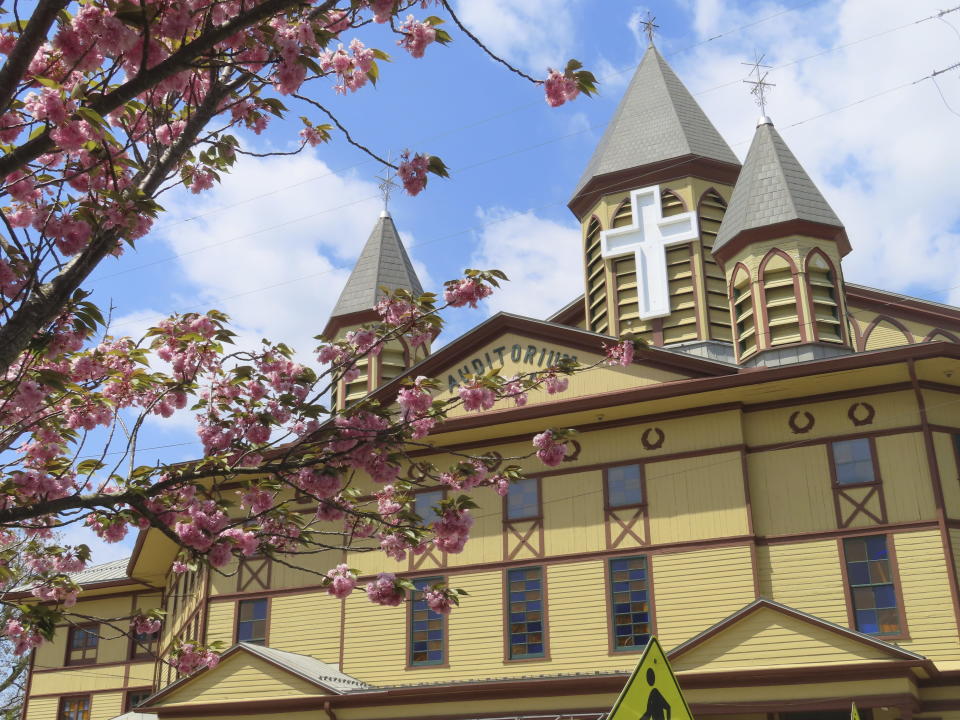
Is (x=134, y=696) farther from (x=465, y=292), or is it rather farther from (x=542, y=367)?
(x=465, y=292)

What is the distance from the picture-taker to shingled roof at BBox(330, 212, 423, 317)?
104 feet

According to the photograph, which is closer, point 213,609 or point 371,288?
point 213,609

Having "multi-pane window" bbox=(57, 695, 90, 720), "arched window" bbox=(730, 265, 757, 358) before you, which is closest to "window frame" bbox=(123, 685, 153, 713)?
"multi-pane window" bbox=(57, 695, 90, 720)

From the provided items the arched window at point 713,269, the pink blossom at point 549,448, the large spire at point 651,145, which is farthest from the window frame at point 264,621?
the pink blossom at point 549,448

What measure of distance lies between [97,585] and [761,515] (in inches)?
949

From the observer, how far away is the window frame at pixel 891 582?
62.4ft

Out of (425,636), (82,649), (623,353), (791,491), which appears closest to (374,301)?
(425,636)

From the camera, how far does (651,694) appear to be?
6.24 meters

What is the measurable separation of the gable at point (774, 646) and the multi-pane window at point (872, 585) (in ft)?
5.98

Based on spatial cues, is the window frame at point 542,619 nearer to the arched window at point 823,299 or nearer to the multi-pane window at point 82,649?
the arched window at point 823,299

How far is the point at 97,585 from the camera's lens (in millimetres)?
35812

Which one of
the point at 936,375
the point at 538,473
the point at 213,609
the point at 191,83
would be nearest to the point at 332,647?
the point at 213,609

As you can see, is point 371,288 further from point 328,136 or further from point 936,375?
point 328,136

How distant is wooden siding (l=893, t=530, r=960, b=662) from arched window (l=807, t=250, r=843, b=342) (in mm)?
5356
